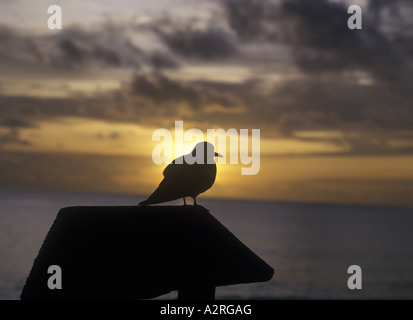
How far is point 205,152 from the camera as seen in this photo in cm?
808

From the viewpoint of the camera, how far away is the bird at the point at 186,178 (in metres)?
7.44

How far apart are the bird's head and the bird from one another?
0.06 metres

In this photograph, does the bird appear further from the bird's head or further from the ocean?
the ocean

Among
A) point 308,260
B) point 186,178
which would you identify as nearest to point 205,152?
point 186,178

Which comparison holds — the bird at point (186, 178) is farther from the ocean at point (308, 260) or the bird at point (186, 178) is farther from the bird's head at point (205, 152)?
the ocean at point (308, 260)

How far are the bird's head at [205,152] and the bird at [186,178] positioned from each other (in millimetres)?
57

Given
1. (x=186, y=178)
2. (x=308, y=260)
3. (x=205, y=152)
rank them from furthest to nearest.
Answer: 1. (x=308, y=260)
2. (x=205, y=152)
3. (x=186, y=178)

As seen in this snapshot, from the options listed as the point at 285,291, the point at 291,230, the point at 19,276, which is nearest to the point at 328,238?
the point at 291,230

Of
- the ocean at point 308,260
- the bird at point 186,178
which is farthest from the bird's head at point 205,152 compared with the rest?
the ocean at point 308,260

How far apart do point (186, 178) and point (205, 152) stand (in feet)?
2.33

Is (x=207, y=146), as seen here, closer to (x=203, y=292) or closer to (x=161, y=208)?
(x=161, y=208)

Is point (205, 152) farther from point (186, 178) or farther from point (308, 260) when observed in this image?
point (308, 260)

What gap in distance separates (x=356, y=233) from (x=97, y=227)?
429 feet
